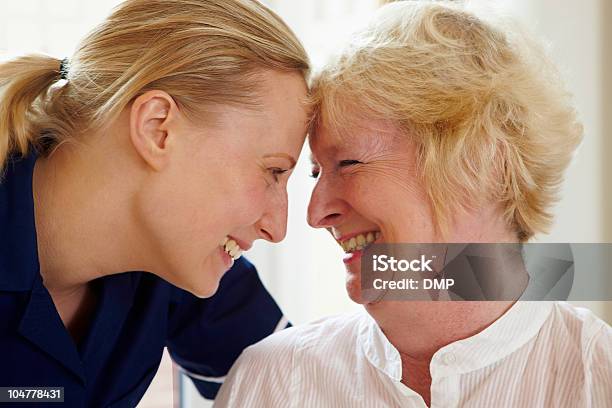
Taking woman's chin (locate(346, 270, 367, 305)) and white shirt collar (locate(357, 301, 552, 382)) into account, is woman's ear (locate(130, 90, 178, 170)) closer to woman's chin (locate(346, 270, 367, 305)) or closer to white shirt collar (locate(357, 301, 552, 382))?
woman's chin (locate(346, 270, 367, 305))

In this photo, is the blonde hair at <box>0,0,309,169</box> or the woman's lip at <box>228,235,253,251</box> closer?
the blonde hair at <box>0,0,309,169</box>

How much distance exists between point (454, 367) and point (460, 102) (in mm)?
389

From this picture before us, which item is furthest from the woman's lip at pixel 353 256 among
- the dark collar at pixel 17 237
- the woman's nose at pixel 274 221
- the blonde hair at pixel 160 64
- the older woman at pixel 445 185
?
the dark collar at pixel 17 237

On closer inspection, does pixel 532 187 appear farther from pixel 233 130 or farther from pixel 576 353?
pixel 233 130

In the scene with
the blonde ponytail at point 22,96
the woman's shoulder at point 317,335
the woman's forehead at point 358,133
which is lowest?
the woman's shoulder at point 317,335

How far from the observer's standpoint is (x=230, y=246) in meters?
1.42

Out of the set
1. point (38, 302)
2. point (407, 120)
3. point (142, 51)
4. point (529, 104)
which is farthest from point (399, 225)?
point (38, 302)

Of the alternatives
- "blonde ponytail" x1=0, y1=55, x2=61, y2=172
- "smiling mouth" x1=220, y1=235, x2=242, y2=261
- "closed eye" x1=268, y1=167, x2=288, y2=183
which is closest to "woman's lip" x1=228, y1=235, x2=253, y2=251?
"smiling mouth" x1=220, y1=235, x2=242, y2=261

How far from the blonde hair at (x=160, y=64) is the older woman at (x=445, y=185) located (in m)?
0.11

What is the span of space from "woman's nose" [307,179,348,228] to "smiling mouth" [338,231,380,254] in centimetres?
4

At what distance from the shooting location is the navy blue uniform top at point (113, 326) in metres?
1.34

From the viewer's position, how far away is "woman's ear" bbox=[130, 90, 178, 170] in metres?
1.30

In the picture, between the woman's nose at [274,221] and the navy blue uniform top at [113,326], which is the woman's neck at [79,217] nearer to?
the navy blue uniform top at [113,326]
